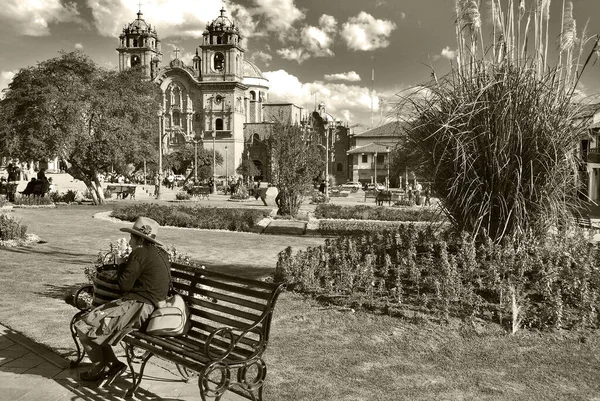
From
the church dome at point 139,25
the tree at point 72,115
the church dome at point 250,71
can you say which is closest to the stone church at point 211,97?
the church dome at point 139,25

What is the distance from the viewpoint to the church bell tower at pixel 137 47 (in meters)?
82.6

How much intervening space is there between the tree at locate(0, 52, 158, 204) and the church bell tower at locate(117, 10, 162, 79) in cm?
6007

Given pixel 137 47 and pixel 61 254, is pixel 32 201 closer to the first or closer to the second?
pixel 61 254

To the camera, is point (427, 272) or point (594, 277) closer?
point (594, 277)

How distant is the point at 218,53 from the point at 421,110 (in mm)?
71167

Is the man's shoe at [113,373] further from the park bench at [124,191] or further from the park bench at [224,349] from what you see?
the park bench at [124,191]

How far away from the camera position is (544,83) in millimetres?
7055

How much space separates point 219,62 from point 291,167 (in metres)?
58.8

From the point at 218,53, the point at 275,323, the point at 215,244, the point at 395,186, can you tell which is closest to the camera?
the point at 275,323

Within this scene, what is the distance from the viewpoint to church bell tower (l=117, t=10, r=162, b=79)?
271 feet

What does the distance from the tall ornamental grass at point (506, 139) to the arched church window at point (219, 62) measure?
232ft

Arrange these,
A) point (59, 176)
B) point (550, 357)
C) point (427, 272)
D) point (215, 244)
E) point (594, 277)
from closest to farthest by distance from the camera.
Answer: point (550, 357), point (594, 277), point (427, 272), point (215, 244), point (59, 176)

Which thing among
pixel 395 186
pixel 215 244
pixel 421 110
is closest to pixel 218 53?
pixel 395 186

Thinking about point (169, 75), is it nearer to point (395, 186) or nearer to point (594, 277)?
point (395, 186)
